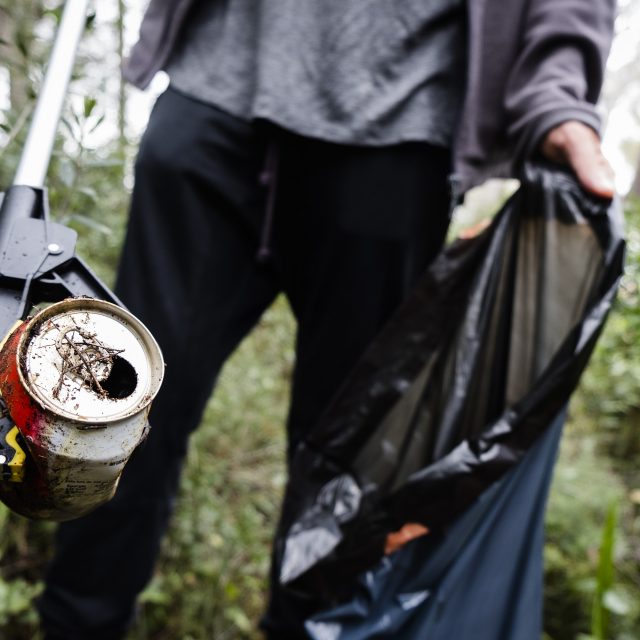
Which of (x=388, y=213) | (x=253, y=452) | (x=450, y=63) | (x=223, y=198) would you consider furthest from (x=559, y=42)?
(x=253, y=452)

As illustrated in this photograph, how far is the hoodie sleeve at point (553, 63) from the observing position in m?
0.93

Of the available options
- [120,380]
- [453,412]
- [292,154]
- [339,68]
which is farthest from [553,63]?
[120,380]

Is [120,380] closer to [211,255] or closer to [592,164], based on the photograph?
[211,255]

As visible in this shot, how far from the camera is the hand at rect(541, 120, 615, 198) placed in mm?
889

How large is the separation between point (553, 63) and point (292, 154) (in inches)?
18.4

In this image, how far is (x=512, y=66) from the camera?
1046mm

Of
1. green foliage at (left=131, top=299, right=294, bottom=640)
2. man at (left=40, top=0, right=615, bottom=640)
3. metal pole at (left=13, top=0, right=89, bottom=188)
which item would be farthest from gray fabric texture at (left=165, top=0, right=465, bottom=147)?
green foliage at (left=131, top=299, right=294, bottom=640)

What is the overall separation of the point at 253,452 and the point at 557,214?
1.51 metres

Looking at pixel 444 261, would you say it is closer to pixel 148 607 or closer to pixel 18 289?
pixel 18 289

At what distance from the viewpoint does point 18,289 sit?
496 millimetres

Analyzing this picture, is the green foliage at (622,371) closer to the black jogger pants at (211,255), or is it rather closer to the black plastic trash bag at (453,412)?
the black plastic trash bag at (453,412)

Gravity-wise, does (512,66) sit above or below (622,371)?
above

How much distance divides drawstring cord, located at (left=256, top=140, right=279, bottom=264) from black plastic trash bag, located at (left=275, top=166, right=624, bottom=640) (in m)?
0.27

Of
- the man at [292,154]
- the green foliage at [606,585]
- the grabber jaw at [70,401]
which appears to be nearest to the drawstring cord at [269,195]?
the man at [292,154]
